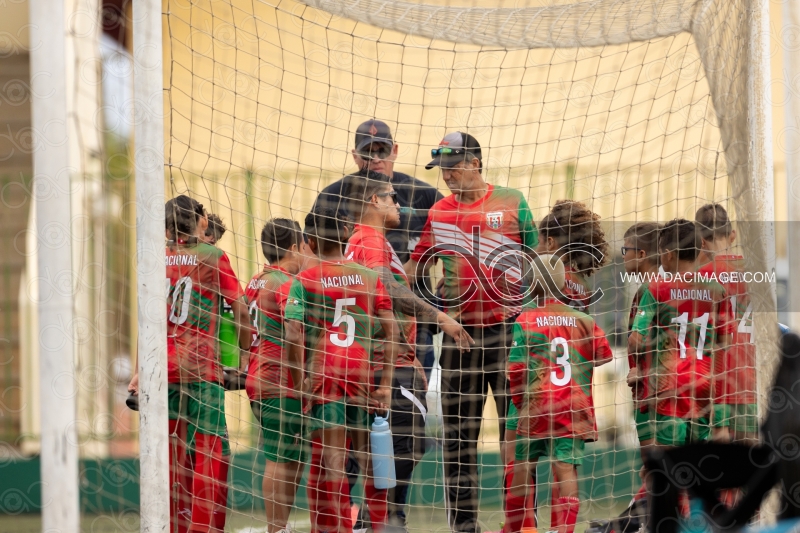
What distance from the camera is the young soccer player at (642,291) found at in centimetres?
317

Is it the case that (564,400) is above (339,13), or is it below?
below

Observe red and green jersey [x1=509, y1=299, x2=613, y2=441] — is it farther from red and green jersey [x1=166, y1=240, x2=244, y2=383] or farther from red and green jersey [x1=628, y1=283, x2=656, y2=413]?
red and green jersey [x1=166, y1=240, x2=244, y2=383]

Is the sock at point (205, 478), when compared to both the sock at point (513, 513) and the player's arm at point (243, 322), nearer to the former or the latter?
the player's arm at point (243, 322)

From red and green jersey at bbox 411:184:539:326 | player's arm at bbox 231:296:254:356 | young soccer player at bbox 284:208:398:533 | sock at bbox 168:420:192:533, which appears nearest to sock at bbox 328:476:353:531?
young soccer player at bbox 284:208:398:533

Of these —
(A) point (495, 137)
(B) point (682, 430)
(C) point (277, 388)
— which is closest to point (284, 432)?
(C) point (277, 388)

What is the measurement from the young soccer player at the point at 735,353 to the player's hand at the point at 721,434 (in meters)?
0.01

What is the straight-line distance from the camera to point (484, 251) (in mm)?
3156

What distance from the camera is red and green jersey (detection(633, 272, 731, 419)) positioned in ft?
10.1

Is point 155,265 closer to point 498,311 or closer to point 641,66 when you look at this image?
point 498,311

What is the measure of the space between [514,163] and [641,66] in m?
2.05

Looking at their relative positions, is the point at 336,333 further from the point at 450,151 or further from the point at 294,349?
the point at 450,151

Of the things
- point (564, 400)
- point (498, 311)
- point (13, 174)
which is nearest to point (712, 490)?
point (564, 400)

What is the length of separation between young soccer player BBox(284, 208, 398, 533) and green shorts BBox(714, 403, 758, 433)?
4.16 feet

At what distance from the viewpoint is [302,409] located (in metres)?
2.89
